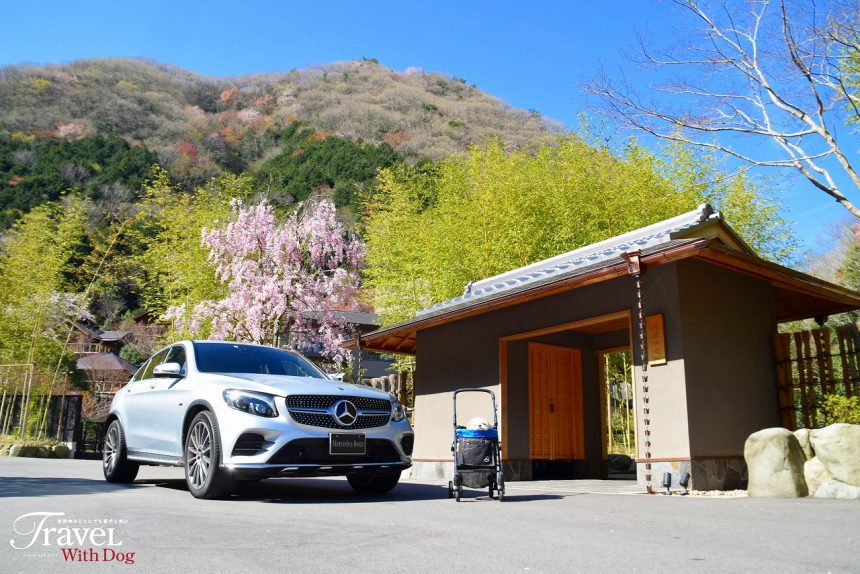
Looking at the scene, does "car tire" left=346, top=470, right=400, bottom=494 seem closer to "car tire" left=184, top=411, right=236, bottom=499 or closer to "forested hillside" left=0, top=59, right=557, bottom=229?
"car tire" left=184, top=411, right=236, bottom=499

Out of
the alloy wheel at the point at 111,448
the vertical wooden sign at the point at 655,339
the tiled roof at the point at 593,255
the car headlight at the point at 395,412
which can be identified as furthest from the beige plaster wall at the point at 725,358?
the alloy wheel at the point at 111,448

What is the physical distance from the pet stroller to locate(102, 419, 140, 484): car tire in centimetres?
354

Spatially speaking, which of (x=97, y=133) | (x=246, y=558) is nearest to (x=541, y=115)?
(x=97, y=133)

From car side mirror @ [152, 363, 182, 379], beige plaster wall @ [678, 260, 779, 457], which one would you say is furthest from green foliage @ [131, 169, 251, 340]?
beige plaster wall @ [678, 260, 779, 457]

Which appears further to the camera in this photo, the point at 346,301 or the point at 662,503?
the point at 346,301

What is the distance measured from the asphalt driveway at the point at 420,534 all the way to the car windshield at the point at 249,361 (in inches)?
46.5

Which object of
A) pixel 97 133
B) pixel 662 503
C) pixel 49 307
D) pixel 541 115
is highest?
pixel 541 115

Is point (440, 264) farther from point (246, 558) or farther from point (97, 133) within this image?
point (97, 133)

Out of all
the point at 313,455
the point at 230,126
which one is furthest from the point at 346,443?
the point at 230,126

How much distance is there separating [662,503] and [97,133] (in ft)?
206

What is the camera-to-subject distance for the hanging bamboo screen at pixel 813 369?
26.8ft

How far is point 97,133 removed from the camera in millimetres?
58406

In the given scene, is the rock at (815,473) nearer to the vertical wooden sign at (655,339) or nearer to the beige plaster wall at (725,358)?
the beige plaster wall at (725,358)

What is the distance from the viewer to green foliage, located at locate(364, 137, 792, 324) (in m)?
14.4
